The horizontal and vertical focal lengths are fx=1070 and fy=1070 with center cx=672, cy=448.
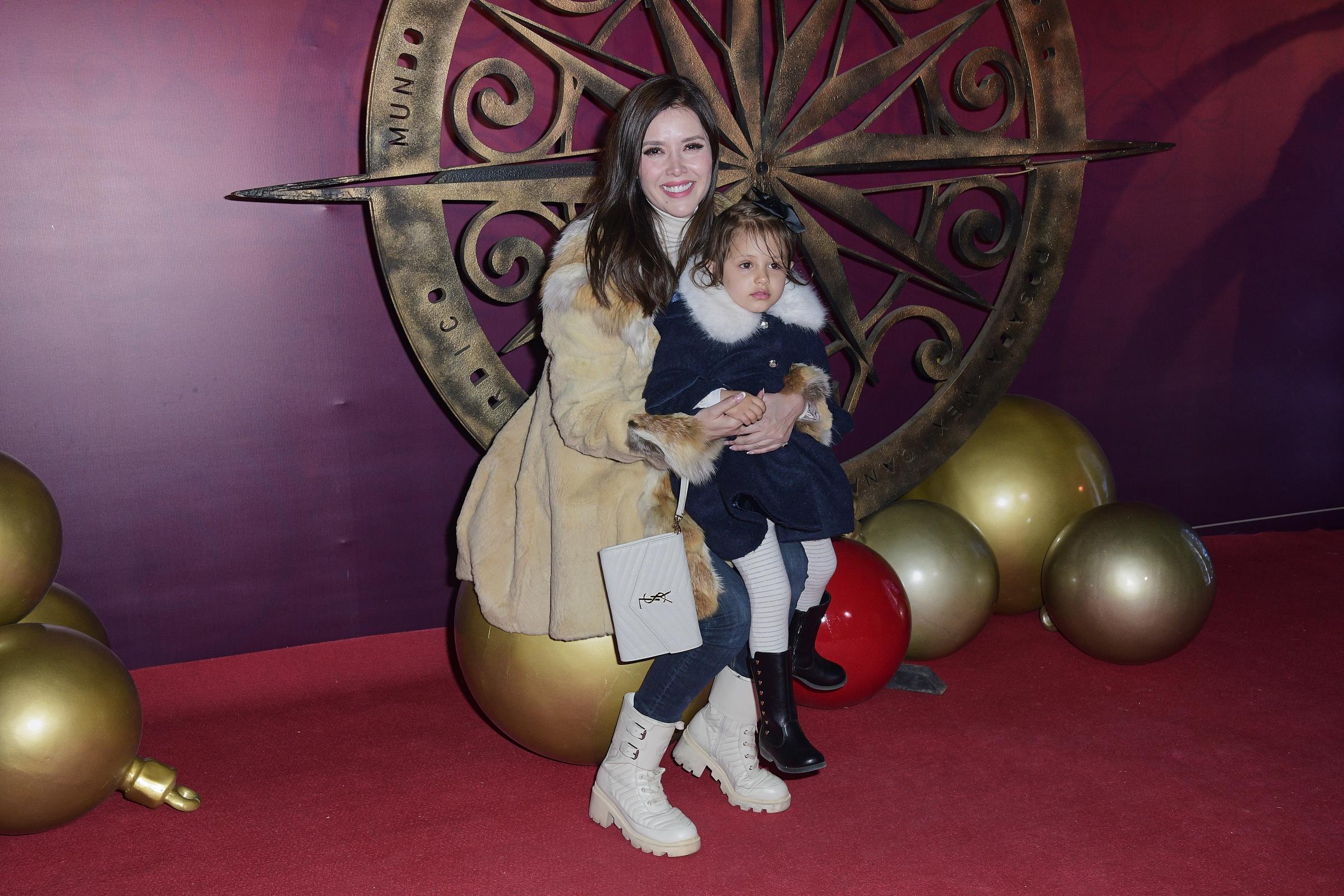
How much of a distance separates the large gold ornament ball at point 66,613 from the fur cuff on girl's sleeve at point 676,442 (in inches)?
42.4

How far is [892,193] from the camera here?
2936 millimetres

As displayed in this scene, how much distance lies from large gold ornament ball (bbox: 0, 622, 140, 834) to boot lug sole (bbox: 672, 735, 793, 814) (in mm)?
997

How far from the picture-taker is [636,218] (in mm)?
1861

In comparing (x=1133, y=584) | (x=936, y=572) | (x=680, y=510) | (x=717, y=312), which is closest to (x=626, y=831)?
(x=680, y=510)

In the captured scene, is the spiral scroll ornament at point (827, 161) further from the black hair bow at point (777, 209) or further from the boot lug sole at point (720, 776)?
the boot lug sole at point (720, 776)

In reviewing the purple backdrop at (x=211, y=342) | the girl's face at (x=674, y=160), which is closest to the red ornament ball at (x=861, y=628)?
the girl's face at (x=674, y=160)

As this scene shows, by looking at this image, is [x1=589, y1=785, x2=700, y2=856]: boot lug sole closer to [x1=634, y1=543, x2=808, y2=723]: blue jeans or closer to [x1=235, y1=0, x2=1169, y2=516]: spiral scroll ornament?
[x1=634, y1=543, x2=808, y2=723]: blue jeans

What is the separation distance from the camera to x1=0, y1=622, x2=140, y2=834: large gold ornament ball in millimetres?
1722

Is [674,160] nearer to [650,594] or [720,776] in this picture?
[650,594]

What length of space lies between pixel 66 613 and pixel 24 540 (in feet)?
0.94

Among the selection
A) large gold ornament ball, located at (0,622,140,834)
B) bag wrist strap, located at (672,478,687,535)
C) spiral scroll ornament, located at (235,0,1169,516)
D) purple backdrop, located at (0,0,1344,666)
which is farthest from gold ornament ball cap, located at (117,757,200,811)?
bag wrist strap, located at (672,478,687,535)

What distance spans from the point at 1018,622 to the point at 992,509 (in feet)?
1.22


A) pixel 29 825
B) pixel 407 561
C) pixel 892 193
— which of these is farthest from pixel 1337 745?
pixel 29 825

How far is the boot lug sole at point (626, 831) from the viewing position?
1826 mm
